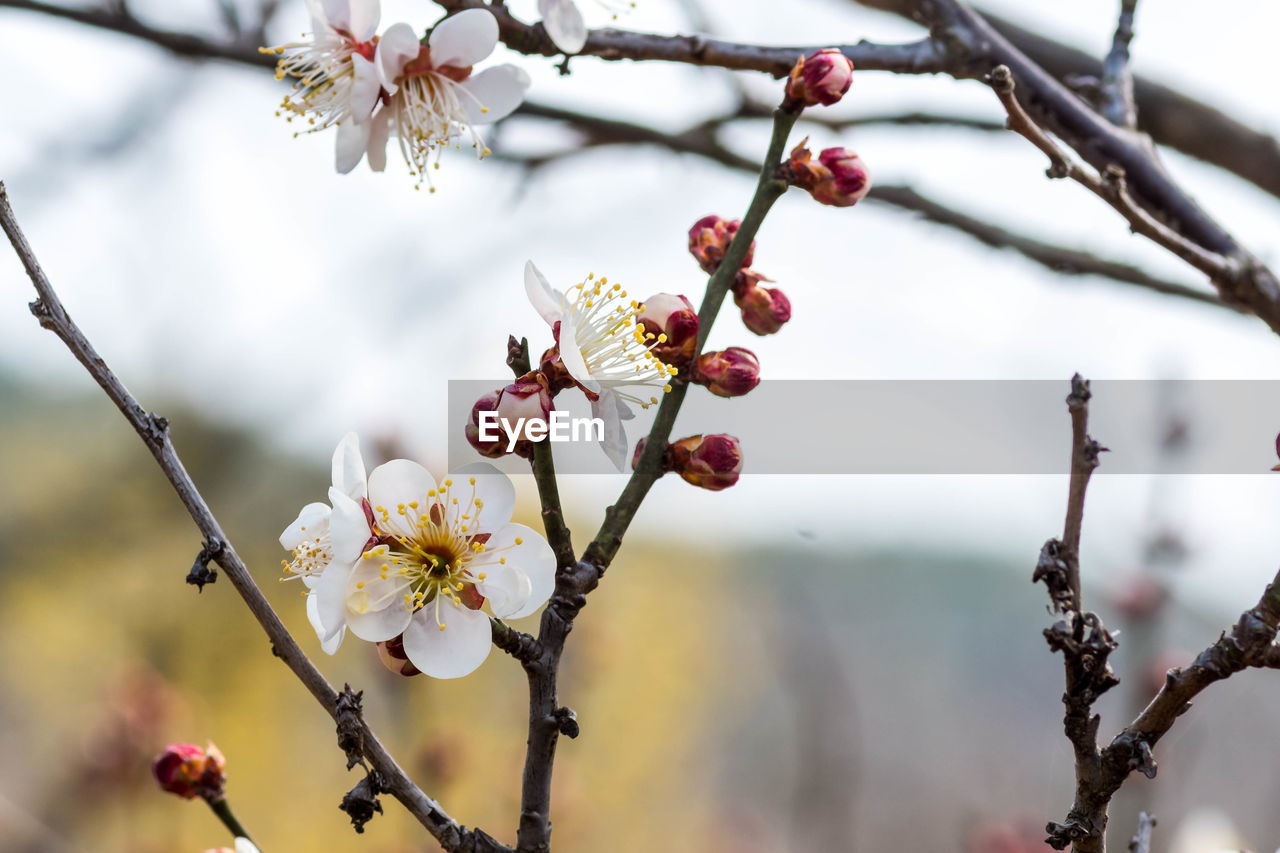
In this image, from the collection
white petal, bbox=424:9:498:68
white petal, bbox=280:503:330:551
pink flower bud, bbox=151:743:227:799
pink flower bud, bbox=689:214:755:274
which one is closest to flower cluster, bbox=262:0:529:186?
white petal, bbox=424:9:498:68

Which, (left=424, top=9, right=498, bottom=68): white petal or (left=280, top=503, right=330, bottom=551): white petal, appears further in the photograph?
(left=424, top=9, right=498, bottom=68): white petal

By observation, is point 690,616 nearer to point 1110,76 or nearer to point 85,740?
point 85,740

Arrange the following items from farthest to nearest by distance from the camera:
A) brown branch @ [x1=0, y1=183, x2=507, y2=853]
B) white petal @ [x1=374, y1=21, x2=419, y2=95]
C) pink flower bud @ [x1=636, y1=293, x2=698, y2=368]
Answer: white petal @ [x1=374, y1=21, x2=419, y2=95], pink flower bud @ [x1=636, y1=293, x2=698, y2=368], brown branch @ [x1=0, y1=183, x2=507, y2=853]

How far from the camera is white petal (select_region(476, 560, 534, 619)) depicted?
0.49 meters

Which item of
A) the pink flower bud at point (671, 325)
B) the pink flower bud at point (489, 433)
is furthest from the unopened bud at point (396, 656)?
the pink flower bud at point (671, 325)

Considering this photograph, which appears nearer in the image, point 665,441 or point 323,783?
point 665,441

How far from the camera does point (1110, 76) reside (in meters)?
0.84

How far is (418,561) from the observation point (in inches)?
21.0

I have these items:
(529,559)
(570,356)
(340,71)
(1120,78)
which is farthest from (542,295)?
(1120,78)

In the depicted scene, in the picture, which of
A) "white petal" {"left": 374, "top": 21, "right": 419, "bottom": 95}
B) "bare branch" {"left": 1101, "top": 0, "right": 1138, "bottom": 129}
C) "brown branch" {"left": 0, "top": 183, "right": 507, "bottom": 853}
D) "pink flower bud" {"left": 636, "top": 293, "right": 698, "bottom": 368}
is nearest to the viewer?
"brown branch" {"left": 0, "top": 183, "right": 507, "bottom": 853}

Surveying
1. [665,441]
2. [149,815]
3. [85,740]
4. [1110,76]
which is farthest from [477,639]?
[149,815]

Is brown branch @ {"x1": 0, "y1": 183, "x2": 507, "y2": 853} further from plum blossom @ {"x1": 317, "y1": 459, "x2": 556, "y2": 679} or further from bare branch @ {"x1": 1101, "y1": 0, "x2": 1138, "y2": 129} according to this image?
bare branch @ {"x1": 1101, "y1": 0, "x2": 1138, "y2": 129}

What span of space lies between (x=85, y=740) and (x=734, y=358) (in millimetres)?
2528

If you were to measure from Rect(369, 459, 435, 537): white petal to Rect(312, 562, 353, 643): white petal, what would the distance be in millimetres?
48
